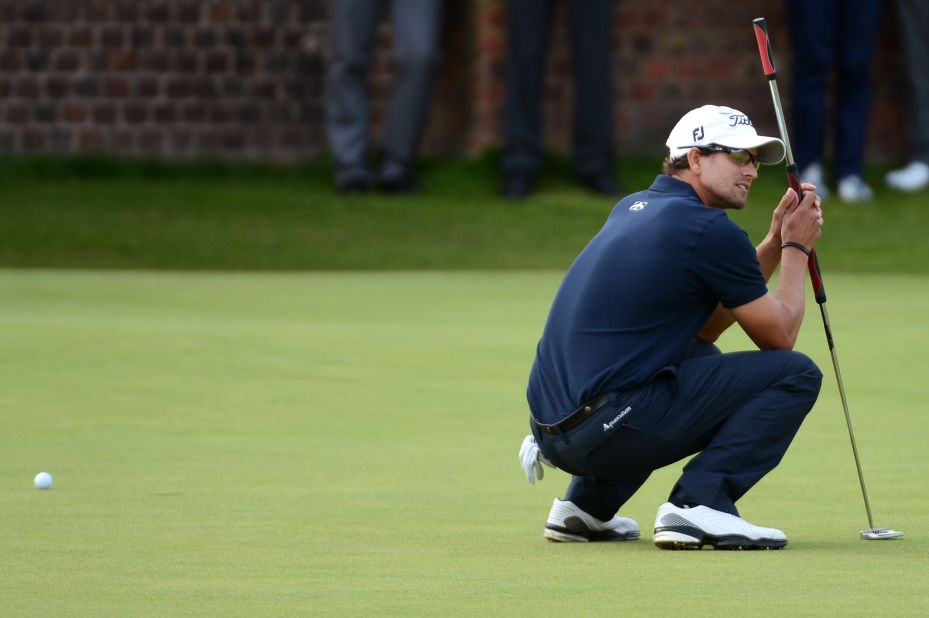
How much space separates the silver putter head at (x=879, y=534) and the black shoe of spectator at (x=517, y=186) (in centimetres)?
1151

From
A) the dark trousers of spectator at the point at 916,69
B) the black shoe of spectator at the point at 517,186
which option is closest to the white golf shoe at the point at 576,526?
the black shoe of spectator at the point at 517,186

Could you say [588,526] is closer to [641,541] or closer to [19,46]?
[641,541]

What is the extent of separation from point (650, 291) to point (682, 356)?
11.6 inches

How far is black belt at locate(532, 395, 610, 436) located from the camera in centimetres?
537

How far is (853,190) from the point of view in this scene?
54.6 ft

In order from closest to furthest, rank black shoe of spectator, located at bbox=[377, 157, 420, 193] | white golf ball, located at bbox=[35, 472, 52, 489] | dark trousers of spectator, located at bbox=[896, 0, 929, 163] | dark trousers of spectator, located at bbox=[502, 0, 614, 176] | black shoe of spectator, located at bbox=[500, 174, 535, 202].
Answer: white golf ball, located at bbox=[35, 472, 52, 489], dark trousers of spectator, located at bbox=[502, 0, 614, 176], black shoe of spectator, located at bbox=[500, 174, 535, 202], black shoe of spectator, located at bbox=[377, 157, 420, 193], dark trousers of spectator, located at bbox=[896, 0, 929, 163]

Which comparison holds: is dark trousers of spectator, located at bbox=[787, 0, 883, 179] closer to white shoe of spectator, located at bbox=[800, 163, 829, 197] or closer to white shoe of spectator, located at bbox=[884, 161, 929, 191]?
white shoe of spectator, located at bbox=[800, 163, 829, 197]

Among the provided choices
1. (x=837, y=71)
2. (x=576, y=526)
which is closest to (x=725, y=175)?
(x=576, y=526)

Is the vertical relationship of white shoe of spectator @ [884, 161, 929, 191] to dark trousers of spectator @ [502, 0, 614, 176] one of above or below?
below

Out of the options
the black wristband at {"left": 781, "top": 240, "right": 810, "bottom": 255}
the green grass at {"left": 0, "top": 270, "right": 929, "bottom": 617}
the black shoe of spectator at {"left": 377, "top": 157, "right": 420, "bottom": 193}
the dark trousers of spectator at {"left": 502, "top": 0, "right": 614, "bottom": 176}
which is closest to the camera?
the green grass at {"left": 0, "top": 270, "right": 929, "bottom": 617}

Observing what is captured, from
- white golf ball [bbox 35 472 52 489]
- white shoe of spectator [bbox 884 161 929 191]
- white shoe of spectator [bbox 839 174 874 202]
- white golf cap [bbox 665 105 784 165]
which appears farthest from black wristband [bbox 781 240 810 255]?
white shoe of spectator [bbox 884 161 929 191]

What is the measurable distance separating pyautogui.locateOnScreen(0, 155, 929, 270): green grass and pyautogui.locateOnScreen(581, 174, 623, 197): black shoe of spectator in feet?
0.45

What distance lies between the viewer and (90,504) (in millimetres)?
6082

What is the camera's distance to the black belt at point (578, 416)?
537 centimetres
